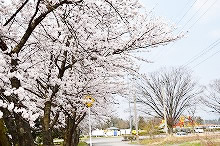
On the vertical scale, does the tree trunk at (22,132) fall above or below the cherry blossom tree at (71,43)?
below

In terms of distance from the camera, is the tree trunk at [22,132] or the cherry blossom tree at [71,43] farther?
the cherry blossom tree at [71,43]

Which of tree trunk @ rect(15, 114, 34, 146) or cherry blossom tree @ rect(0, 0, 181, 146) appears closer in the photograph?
tree trunk @ rect(15, 114, 34, 146)

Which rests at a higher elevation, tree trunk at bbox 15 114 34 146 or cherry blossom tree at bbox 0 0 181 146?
cherry blossom tree at bbox 0 0 181 146

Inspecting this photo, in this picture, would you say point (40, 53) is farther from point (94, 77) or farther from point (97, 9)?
point (97, 9)

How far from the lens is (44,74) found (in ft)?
24.4

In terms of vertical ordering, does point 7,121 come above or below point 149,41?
below

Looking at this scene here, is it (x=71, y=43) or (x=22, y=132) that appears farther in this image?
(x=71, y=43)

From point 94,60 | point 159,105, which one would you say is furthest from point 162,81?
point 94,60

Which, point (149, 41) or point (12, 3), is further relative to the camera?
point (149, 41)

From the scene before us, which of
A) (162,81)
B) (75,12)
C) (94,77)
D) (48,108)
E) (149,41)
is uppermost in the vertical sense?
(162,81)

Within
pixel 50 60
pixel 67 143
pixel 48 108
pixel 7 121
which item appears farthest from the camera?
pixel 67 143

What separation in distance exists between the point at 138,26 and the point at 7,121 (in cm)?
359

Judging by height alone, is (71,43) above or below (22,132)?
above

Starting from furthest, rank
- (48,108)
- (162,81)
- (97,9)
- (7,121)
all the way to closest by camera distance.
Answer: (162,81) → (48,108) → (97,9) → (7,121)
